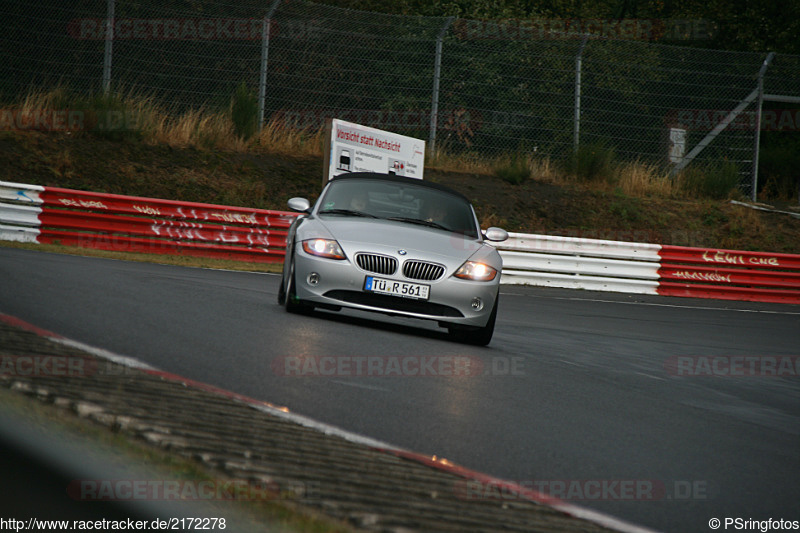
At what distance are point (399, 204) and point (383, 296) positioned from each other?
1.80 meters

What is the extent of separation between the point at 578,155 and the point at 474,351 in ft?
59.5

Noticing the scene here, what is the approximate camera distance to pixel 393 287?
8898 millimetres

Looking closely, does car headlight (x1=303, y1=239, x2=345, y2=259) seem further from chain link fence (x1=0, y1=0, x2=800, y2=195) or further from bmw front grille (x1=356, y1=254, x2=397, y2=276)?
chain link fence (x1=0, y1=0, x2=800, y2=195)

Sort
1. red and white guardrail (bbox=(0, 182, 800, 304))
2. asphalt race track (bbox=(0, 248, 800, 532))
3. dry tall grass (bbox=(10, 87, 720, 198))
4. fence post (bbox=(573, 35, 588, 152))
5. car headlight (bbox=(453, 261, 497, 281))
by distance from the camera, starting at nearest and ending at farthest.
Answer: asphalt race track (bbox=(0, 248, 800, 532))
car headlight (bbox=(453, 261, 497, 281))
red and white guardrail (bbox=(0, 182, 800, 304))
dry tall grass (bbox=(10, 87, 720, 198))
fence post (bbox=(573, 35, 588, 152))

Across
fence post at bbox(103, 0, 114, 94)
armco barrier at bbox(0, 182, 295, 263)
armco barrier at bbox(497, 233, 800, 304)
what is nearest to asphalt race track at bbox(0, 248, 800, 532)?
armco barrier at bbox(0, 182, 295, 263)

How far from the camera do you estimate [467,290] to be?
29.7ft

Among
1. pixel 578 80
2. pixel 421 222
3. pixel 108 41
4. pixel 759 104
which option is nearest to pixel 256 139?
pixel 108 41

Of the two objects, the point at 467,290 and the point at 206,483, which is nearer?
the point at 206,483

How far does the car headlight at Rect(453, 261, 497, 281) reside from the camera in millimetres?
9117

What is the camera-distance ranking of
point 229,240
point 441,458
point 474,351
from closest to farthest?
point 441,458 → point 474,351 → point 229,240

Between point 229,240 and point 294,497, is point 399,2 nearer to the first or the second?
point 229,240

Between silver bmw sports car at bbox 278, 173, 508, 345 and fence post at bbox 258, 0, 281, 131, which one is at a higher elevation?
fence post at bbox 258, 0, 281, 131

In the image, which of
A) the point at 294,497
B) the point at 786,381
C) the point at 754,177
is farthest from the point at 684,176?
the point at 294,497

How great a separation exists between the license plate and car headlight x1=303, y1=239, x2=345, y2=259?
1.17ft
